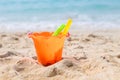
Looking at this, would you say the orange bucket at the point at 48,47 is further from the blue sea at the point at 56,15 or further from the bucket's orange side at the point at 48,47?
the blue sea at the point at 56,15

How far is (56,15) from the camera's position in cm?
709

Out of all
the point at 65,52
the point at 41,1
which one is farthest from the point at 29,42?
the point at 41,1

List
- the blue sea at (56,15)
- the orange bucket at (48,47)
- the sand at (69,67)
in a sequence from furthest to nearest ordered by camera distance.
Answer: the blue sea at (56,15)
the orange bucket at (48,47)
the sand at (69,67)

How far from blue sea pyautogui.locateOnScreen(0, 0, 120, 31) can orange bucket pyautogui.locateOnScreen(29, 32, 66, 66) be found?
2860 mm

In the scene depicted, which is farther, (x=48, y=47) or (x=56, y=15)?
(x=56, y=15)

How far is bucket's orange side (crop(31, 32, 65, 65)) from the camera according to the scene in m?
2.53

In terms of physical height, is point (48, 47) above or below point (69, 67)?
above

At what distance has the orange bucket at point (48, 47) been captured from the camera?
8.29 feet

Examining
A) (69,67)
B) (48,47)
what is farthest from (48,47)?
(69,67)

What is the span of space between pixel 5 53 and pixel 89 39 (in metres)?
1.40

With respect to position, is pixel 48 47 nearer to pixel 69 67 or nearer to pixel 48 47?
pixel 48 47

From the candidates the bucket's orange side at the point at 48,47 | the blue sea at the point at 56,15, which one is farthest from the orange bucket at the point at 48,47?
the blue sea at the point at 56,15

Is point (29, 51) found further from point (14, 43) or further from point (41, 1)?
point (41, 1)

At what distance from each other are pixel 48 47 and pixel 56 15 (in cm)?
459
